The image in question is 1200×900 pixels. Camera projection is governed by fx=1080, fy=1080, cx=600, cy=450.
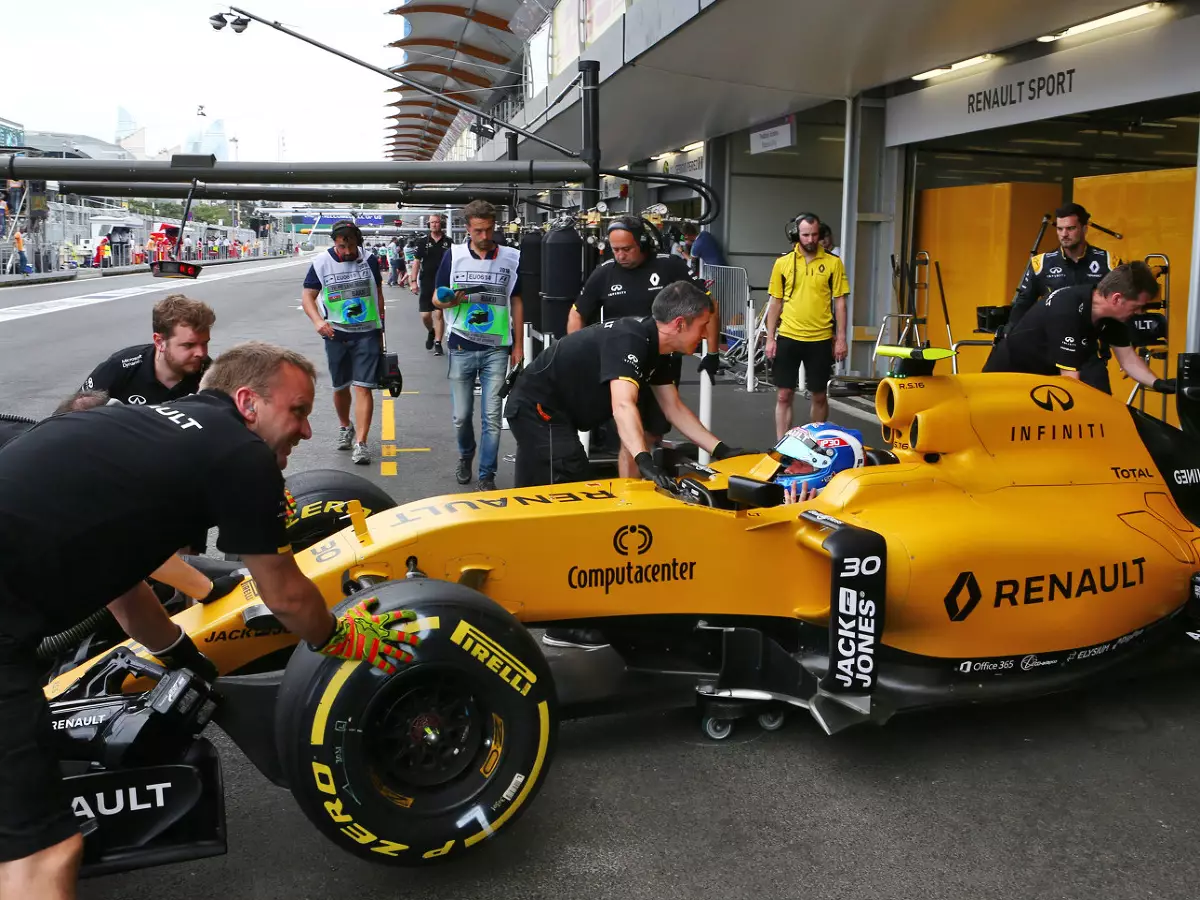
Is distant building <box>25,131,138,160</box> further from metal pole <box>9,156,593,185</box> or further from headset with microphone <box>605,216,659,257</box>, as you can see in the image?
headset with microphone <box>605,216,659,257</box>

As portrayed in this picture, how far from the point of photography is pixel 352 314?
833cm

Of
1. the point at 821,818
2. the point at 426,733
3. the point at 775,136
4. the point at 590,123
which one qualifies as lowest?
the point at 821,818

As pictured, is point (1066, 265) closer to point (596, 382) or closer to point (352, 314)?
point (596, 382)

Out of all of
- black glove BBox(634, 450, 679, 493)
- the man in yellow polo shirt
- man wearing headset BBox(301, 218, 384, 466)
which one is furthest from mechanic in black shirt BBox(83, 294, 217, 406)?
the man in yellow polo shirt

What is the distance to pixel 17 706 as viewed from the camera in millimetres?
2330

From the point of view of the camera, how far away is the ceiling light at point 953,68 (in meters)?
10.1

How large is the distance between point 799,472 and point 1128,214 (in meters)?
7.12

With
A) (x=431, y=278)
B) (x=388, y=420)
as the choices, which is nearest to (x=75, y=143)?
(x=431, y=278)

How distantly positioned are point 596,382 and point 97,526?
288cm

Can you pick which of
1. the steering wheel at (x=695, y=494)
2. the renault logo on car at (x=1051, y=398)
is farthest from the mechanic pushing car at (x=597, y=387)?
the renault logo on car at (x=1051, y=398)

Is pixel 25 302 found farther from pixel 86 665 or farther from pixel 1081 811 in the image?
pixel 1081 811

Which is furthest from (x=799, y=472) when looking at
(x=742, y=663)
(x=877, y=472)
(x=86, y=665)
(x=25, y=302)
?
(x=25, y=302)

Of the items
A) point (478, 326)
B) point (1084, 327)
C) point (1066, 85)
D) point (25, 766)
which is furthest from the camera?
point (1066, 85)

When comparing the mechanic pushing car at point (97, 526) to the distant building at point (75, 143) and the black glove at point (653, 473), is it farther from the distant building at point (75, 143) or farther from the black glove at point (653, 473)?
the distant building at point (75, 143)
